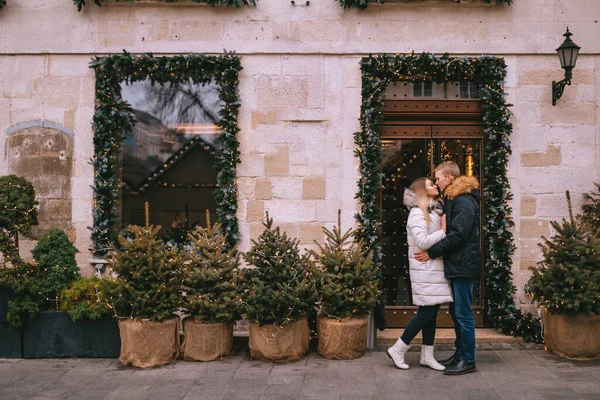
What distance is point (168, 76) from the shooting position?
785 cm

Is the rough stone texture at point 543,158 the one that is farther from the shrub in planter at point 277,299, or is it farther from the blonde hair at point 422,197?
the shrub in planter at point 277,299

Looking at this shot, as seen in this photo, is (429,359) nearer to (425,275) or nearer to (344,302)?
(425,275)

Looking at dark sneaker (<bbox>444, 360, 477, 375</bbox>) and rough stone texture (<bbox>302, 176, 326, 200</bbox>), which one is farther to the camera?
rough stone texture (<bbox>302, 176, 326, 200</bbox>)

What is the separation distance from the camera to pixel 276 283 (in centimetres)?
640

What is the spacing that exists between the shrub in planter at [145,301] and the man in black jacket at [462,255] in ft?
9.36

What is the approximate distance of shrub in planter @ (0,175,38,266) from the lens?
21.7ft

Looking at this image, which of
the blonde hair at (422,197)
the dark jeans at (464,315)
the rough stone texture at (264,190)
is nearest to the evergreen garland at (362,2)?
the rough stone texture at (264,190)

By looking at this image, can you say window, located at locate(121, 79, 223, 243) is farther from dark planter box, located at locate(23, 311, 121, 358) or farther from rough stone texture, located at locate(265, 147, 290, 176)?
dark planter box, located at locate(23, 311, 121, 358)

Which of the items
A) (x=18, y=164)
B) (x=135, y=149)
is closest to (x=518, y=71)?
(x=135, y=149)

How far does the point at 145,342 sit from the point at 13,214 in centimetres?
220

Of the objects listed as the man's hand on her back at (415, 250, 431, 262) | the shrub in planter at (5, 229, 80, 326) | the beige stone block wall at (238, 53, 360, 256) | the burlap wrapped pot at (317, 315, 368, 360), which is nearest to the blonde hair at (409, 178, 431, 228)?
the man's hand on her back at (415, 250, 431, 262)

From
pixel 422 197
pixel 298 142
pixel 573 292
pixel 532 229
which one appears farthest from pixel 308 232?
pixel 573 292

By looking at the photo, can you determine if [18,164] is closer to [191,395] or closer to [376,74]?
[191,395]

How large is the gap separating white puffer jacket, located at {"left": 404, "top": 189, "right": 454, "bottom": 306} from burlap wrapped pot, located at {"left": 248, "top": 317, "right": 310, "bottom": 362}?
145cm
